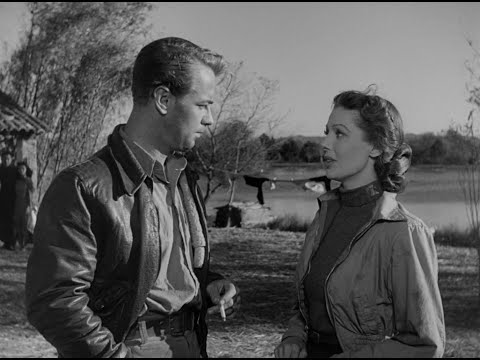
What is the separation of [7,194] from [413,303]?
9664 mm

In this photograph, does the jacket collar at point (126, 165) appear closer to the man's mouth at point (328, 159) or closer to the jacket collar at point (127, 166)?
the jacket collar at point (127, 166)

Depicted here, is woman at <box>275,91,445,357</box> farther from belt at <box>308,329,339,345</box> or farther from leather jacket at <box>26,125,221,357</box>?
leather jacket at <box>26,125,221,357</box>

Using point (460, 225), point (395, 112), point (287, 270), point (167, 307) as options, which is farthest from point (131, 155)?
point (460, 225)

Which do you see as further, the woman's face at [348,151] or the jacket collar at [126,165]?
the woman's face at [348,151]

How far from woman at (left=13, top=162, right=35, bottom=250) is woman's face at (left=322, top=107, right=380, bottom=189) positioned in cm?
899

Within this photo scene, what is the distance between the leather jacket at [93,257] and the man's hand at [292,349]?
463 millimetres

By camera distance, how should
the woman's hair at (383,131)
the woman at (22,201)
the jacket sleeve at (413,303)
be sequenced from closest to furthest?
the jacket sleeve at (413,303) → the woman's hair at (383,131) → the woman at (22,201)

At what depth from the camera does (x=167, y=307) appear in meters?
1.70

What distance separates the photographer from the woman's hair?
5.97ft

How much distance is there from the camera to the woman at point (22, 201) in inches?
396

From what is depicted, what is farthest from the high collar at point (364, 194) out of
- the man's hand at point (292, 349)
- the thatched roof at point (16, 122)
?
the thatched roof at point (16, 122)

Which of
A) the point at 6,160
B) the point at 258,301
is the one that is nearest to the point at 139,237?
the point at 258,301

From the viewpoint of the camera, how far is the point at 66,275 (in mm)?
1509

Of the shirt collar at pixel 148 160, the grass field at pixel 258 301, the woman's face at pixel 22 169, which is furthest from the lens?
the woman's face at pixel 22 169
